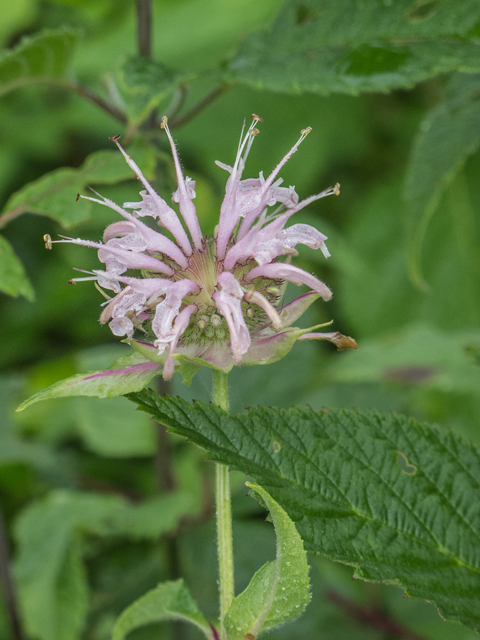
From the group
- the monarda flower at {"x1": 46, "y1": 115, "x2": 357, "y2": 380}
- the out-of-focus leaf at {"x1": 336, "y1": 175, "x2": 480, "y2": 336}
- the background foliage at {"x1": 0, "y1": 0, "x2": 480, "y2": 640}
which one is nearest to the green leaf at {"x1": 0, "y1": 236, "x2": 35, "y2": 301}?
the background foliage at {"x1": 0, "y1": 0, "x2": 480, "y2": 640}

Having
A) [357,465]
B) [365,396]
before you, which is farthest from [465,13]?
[365,396]

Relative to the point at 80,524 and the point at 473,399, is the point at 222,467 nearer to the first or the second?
the point at 80,524

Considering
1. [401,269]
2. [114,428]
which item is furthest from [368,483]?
[401,269]

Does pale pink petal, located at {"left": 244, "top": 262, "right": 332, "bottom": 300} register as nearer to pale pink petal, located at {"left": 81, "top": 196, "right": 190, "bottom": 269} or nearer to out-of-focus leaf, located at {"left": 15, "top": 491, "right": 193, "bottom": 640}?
pale pink petal, located at {"left": 81, "top": 196, "right": 190, "bottom": 269}

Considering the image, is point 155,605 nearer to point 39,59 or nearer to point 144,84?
point 144,84

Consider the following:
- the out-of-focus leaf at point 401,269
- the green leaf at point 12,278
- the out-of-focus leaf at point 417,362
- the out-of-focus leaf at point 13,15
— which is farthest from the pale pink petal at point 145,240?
the out-of-focus leaf at point 13,15

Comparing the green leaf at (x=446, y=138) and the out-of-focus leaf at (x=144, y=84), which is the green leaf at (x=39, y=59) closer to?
the out-of-focus leaf at (x=144, y=84)
